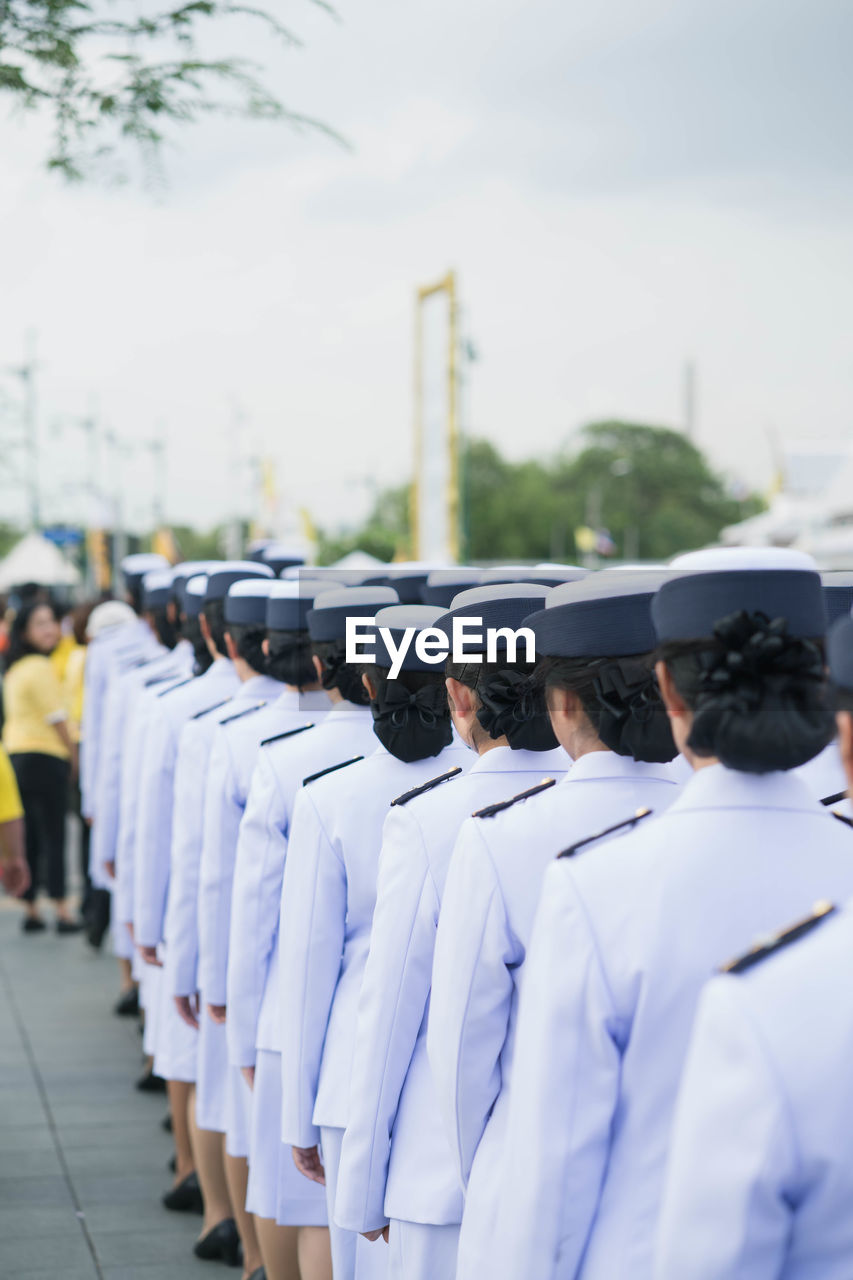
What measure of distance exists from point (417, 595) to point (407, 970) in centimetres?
280

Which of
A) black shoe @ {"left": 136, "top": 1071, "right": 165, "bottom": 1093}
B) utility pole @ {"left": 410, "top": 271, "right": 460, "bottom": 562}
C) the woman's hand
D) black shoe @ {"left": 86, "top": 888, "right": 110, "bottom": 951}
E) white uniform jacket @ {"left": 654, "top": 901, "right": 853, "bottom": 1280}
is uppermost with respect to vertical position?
utility pole @ {"left": 410, "top": 271, "right": 460, "bottom": 562}

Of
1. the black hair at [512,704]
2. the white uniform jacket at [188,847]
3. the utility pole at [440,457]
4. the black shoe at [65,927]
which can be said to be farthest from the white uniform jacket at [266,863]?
the utility pole at [440,457]

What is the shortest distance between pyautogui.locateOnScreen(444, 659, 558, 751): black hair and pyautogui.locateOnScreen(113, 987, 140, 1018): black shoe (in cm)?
509

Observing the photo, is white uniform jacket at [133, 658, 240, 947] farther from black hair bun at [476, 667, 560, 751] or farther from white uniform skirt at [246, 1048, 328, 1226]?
black hair bun at [476, 667, 560, 751]

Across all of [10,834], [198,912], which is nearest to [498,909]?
[198,912]

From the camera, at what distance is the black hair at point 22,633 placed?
8.09 metres

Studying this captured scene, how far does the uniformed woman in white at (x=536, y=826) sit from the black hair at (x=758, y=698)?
42 cm

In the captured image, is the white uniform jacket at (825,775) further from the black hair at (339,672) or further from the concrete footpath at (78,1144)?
the concrete footpath at (78,1144)

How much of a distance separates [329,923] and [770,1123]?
1.81 metres

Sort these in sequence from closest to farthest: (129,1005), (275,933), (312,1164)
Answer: (312,1164) → (275,933) → (129,1005)

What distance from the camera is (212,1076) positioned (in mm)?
4383

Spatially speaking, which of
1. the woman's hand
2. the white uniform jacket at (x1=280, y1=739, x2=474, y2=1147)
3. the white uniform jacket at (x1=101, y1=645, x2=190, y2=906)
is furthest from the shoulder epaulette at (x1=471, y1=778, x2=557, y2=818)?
the white uniform jacket at (x1=101, y1=645, x2=190, y2=906)

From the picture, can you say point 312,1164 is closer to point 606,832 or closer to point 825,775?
point 825,775

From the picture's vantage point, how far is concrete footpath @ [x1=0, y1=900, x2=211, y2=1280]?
14.4ft
